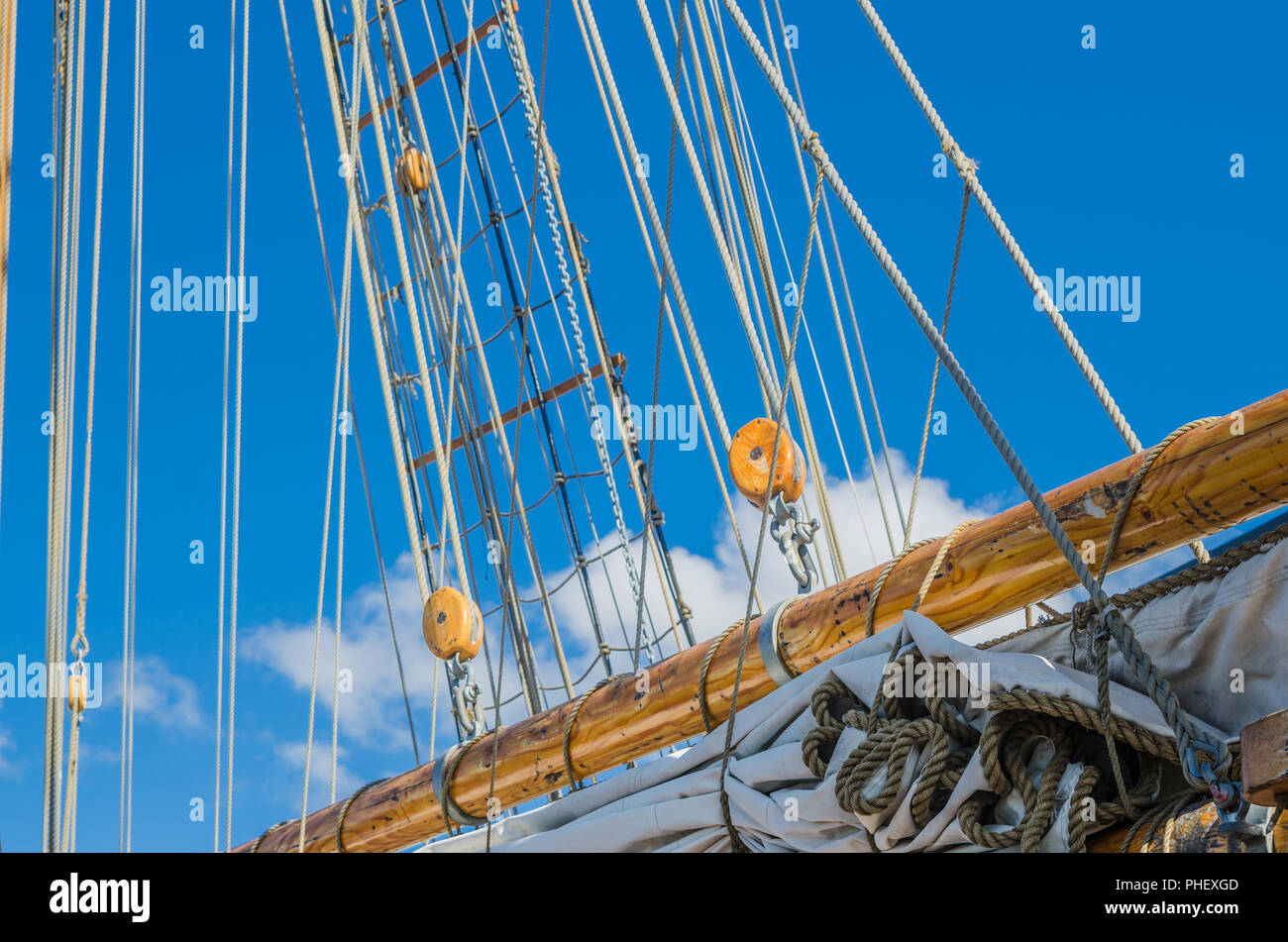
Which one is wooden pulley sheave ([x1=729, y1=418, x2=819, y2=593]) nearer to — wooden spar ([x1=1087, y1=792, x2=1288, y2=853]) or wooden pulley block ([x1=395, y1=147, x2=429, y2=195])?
wooden spar ([x1=1087, y1=792, x2=1288, y2=853])

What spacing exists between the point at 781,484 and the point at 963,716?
0.99m

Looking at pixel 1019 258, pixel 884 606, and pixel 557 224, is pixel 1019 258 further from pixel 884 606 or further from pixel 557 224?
A: pixel 557 224

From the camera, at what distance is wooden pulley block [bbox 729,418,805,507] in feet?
9.04

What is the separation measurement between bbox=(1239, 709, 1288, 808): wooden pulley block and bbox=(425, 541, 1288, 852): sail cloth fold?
28cm

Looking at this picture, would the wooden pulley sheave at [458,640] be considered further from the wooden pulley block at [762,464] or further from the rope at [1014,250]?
the rope at [1014,250]

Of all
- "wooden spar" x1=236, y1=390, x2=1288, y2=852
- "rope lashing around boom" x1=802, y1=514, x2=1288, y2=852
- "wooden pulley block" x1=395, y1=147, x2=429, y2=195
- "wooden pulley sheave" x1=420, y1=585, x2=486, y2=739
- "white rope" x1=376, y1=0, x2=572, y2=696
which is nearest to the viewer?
"rope lashing around boom" x1=802, y1=514, x2=1288, y2=852

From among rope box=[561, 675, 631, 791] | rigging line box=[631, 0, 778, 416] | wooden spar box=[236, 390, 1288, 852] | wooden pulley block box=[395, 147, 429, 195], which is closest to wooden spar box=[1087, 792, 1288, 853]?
wooden spar box=[236, 390, 1288, 852]

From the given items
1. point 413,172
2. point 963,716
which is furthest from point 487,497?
point 963,716

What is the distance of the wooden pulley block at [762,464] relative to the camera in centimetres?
276

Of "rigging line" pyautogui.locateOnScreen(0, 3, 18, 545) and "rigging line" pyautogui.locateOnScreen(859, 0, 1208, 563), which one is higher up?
"rigging line" pyautogui.locateOnScreen(0, 3, 18, 545)

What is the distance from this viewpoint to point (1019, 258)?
2346 mm

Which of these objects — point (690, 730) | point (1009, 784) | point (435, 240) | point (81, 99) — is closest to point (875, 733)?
point (1009, 784)
